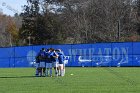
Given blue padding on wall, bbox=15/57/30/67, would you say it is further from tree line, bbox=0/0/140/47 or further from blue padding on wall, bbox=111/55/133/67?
tree line, bbox=0/0/140/47

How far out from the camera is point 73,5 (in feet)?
339

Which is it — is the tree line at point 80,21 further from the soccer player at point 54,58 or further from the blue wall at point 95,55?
the soccer player at point 54,58

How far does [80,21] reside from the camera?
318 feet

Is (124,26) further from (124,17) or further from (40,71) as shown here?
(40,71)

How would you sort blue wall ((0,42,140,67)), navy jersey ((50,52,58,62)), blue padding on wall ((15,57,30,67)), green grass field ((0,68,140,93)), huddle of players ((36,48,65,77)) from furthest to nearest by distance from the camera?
blue padding on wall ((15,57,30,67)), blue wall ((0,42,140,67)), huddle of players ((36,48,65,77)), navy jersey ((50,52,58,62)), green grass field ((0,68,140,93))

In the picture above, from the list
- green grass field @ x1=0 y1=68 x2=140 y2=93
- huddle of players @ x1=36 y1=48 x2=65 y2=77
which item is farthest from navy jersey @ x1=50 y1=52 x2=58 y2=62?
green grass field @ x1=0 y1=68 x2=140 y2=93

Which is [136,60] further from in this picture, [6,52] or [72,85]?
[72,85]

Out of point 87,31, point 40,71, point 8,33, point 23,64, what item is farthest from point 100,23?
point 40,71

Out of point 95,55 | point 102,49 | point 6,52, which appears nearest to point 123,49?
point 102,49

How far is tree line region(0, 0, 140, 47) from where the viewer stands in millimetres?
92812

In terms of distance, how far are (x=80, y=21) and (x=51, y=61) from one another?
6212 centimetres

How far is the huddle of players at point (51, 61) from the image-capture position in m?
34.7

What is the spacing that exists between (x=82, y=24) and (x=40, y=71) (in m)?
59.4

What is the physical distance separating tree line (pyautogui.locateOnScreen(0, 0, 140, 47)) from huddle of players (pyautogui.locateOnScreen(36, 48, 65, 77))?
53.7 m
